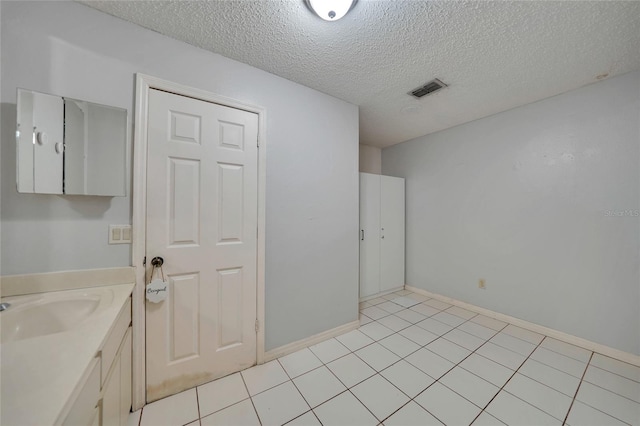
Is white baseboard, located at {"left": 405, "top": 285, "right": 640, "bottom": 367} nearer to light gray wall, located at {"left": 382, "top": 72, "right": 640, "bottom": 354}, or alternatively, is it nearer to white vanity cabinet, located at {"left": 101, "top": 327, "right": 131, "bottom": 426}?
light gray wall, located at {"left": 382, "top": 72, "right": 640, "bottom": 354}

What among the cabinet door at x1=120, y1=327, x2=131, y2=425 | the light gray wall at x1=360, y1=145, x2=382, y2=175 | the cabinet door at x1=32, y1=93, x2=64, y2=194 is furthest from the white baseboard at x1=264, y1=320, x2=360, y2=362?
the light gray wall at x1=360, y1=145, x2=382, y2=175

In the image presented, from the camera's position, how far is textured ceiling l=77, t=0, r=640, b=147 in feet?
4.43

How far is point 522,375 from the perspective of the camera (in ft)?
5.77

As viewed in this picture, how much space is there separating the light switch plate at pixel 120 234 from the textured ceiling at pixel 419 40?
1333 millimetres

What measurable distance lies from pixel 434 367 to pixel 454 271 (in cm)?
160

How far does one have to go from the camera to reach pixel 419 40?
1592 millimetres

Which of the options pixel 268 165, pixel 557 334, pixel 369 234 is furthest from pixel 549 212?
pixel 268 165

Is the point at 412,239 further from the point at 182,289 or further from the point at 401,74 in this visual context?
the point at 182,289

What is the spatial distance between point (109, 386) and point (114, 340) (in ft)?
0.59

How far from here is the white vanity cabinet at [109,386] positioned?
683 mm

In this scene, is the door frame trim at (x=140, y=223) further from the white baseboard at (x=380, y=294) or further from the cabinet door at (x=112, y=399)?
the white baseboard at (x=380, y=294)

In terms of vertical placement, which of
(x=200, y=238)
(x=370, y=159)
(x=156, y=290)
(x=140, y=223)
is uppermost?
(x=370, y=159)

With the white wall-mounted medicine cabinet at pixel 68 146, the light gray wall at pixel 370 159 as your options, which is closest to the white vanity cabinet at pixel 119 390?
the white wall-mounted medicine cabinet at pixel 68 146

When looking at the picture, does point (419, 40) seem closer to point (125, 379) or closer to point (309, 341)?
point (309, 341)
